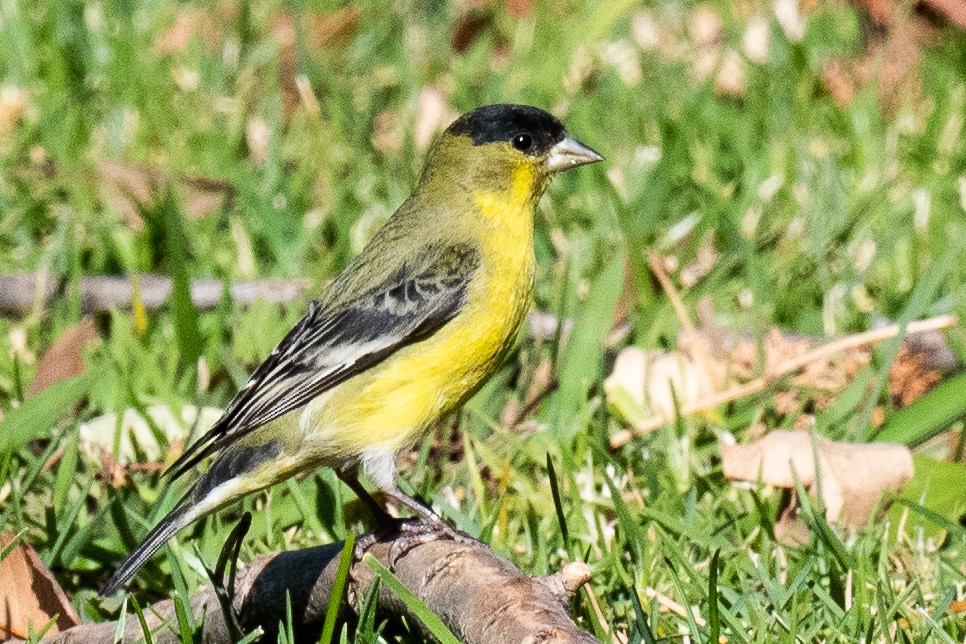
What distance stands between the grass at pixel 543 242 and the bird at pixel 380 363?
25cm

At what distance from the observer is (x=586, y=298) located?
15.3 ft

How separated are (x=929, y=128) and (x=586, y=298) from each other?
200 centimetres

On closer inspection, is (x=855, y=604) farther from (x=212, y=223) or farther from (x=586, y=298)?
(x=212, y=223)

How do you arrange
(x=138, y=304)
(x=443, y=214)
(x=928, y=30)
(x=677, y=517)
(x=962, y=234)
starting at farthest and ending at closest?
(x=928, y=30) → (x=962, y=234) → (x=138, y=304) → (x=443, y=214) → (x=677, y=517)

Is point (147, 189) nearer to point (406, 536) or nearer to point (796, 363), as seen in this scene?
point (796, 363)

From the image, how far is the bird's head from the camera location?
3.79m

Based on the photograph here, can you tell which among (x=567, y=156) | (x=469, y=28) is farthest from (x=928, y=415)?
(x=469, y=28)

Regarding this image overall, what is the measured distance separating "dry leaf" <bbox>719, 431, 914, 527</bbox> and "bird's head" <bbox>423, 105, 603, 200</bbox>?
808 millimetres

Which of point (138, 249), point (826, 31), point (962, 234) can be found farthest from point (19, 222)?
point (826, 31)

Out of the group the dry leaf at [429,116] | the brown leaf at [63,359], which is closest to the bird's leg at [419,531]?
the brown leaf at [63,359]

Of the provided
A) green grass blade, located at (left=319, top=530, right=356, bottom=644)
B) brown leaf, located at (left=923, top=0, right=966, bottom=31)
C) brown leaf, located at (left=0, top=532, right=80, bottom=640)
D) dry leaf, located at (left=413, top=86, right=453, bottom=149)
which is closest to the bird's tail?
brown leaf, located at (left=0, top=532, right=80, bottom=640)

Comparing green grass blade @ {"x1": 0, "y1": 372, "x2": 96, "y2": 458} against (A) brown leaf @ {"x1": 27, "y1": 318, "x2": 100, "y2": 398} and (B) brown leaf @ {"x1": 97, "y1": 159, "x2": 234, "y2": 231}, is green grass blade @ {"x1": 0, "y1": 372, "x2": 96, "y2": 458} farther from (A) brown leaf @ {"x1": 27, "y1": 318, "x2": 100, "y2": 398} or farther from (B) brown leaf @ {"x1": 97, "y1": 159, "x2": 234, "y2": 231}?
(B) brown leaf @ {"x1": 97, "y1": 159, "x2": 234, "y2": 231}

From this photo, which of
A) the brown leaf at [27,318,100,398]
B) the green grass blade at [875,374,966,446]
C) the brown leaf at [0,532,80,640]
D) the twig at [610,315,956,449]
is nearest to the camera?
the brown leaf at [0,532,80,640]

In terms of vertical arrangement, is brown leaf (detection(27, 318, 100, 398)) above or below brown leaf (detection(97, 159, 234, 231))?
below
